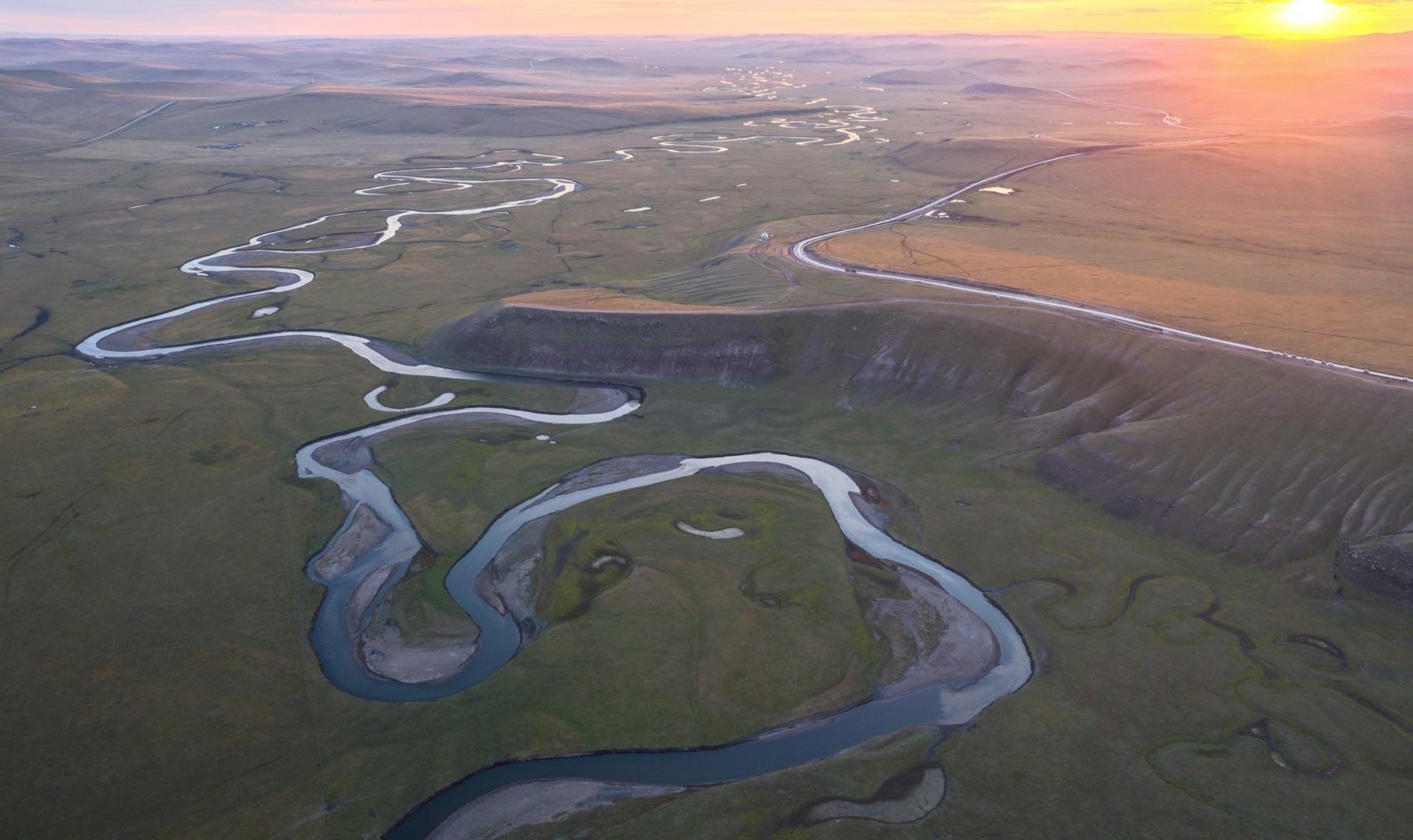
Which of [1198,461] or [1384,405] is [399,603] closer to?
[1198,461]

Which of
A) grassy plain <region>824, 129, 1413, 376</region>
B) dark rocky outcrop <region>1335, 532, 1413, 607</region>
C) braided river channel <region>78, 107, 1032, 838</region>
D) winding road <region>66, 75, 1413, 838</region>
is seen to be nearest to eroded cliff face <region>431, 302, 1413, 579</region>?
dark rocky outcrop <region>1335, 532, 1413, 607</region>

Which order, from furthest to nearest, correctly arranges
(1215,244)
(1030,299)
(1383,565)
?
(1215,244) → (1030,299) → (1383,565)

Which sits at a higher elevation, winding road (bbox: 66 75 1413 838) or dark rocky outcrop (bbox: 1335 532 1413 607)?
dark rocky outcrop (bbox: 1335 532 1413 607)

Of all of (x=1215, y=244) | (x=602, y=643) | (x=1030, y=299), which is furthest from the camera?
(x=1215, y=244)

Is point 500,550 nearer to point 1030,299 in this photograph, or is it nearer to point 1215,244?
point 1030,299

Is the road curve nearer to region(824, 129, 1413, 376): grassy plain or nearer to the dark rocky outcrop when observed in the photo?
region(824, 129, 1413, 376): grassy plain

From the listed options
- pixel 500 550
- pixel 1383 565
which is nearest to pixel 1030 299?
pixel 1383 565

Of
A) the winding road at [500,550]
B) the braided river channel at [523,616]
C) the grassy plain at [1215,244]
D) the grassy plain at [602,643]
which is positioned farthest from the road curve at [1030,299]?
the braided river channel at [523,616]

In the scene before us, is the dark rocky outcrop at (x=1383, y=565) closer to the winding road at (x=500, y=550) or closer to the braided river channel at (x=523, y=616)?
the winding road at (x=500, y=550)
